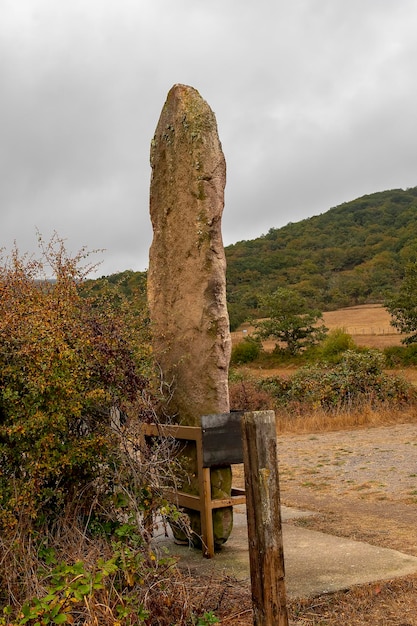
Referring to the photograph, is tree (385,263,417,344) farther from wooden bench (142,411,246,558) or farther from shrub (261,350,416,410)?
wooden bench (142,411,246,558)

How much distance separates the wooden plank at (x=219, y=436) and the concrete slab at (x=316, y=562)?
2.89 ft

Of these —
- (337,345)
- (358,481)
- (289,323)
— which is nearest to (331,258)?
(289,323)

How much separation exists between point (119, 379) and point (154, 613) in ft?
5.22

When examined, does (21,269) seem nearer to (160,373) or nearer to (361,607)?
(160,373)

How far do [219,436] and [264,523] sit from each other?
221 centimetres

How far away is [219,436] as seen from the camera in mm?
6914

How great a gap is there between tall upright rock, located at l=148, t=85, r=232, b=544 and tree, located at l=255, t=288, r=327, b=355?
28.9 meters

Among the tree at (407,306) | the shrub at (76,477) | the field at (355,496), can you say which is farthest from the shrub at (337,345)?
the shrub at (76,477)

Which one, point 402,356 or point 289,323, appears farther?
point 289,323

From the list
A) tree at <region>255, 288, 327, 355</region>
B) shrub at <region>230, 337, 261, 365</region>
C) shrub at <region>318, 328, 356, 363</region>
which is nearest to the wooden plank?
shrub at <region>318, 328, 356, 363</region>

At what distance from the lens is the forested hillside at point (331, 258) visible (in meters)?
58.7

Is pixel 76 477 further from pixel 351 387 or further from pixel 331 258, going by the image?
pixel 331 258

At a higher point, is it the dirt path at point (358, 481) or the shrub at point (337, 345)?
the shrub at point (337, 345)

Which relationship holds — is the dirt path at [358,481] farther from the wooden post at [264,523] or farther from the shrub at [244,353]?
the shrub at [244,353]
